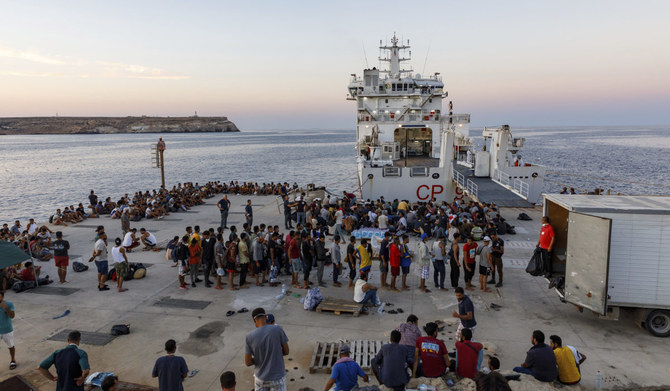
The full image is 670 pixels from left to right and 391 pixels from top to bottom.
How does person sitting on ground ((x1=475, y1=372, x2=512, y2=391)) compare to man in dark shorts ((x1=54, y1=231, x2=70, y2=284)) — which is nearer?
person sitting on ground ((x1=475, y1=372, x2=512, y2=391))

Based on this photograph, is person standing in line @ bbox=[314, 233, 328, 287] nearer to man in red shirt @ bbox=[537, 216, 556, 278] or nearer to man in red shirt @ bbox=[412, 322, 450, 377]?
man in red shirt @ bbox=[412, 322, 450, 377]

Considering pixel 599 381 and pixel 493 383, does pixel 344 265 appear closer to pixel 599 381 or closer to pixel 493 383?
pixel 599 381

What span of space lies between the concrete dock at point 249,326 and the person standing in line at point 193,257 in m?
0.42

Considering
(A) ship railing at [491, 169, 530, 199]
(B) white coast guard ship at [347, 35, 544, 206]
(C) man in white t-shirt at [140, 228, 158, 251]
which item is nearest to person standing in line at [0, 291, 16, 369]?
(C) man in white t-shirt at [140, 228, 158, 251]

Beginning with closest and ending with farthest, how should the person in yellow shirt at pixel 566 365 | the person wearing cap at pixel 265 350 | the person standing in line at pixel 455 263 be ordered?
1. the person wearing cap at pixel 265 350
2. the person in yellow shirt at pixel 566 365
3. the person standing in line at pixel 455 263

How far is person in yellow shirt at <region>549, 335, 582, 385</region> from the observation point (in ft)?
18.4

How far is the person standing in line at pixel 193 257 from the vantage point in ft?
34.3

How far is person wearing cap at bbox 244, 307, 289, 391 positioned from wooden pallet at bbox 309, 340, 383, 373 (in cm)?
194

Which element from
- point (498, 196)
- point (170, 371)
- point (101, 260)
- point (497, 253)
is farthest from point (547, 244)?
point (498, 196)

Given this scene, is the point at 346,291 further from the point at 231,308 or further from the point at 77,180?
the point at 77,180

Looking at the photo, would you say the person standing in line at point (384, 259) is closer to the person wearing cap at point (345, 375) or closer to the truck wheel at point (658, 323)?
the truck wheel at point (658, 323)

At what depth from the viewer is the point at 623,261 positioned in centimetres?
749

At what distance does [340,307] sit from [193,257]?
4383 mm

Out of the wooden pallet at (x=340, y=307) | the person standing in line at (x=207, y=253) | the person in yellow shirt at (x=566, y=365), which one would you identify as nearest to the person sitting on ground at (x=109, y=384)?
the wooden pallet at (x=340, y=307)
